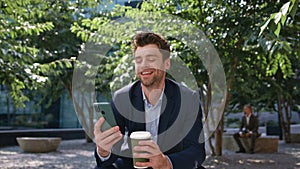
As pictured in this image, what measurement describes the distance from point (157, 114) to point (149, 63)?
33 cm

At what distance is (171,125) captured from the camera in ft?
7.73

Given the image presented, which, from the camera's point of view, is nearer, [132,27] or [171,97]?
[171,97]

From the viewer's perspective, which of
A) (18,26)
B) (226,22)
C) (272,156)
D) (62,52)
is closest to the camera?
(18,26)

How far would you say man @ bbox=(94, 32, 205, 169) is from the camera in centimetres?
228

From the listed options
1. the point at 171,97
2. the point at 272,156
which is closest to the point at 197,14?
the point at 272,156

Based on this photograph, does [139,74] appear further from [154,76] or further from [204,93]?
[204,93]

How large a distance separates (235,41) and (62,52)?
668cm

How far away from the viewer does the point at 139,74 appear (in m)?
2.33

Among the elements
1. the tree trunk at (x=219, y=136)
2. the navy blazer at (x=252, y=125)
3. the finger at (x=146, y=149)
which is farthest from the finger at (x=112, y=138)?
the navy blazer at (x=252, y=125)

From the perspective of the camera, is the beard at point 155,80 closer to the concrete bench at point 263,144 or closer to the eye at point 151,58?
the eye at point 151,58

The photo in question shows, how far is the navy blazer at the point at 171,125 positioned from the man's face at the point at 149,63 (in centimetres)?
18

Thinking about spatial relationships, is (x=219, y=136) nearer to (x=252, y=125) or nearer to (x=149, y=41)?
(x=252, y=125)

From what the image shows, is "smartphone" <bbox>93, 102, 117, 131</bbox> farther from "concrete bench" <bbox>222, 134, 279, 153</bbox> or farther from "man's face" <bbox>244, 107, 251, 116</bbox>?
"concrete bench" <bbox>222, 134, 279, 153</bbox>

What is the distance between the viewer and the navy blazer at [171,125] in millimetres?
2307
